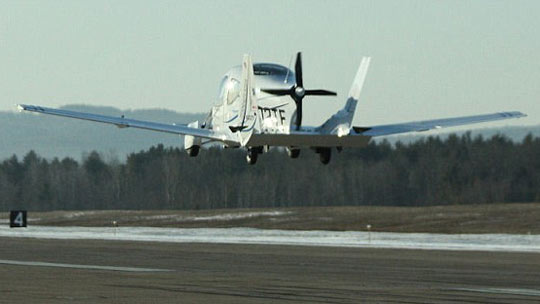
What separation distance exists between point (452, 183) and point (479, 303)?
393ft

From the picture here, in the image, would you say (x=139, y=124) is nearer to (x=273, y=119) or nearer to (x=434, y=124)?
(x=273, y=119)

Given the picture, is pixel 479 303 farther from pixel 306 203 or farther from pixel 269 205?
pixel 269 205

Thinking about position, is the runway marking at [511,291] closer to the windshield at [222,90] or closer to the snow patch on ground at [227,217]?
the windshield at [222,90]

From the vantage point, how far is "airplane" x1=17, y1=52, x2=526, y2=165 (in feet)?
197

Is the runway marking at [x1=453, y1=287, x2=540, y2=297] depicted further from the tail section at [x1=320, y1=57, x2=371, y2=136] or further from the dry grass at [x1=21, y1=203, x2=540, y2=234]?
the dry grass at [x1=21, y1=203, x2=540, y2=234]

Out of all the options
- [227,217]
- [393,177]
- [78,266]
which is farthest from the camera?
[393,177]

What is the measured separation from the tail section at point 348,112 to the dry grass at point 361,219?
33.8 meters

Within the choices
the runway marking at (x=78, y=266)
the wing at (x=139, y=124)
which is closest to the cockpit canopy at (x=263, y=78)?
the wing at (x=139, y=124)

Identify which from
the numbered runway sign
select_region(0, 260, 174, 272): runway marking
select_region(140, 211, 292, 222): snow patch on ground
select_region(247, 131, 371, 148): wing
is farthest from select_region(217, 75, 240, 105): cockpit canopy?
select_region(140, 211, 292, 222): snow patch on ground

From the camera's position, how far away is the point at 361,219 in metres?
121

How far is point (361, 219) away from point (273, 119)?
199 ft

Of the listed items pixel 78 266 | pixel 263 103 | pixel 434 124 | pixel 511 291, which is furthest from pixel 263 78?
pixel 511 291

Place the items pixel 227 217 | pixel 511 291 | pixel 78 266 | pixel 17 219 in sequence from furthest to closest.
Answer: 1. pixel 227 217
2. pixel 17 219
3. pixel 78 266
4. pixel 511 291

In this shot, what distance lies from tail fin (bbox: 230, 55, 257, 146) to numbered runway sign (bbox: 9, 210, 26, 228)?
62.5 m
